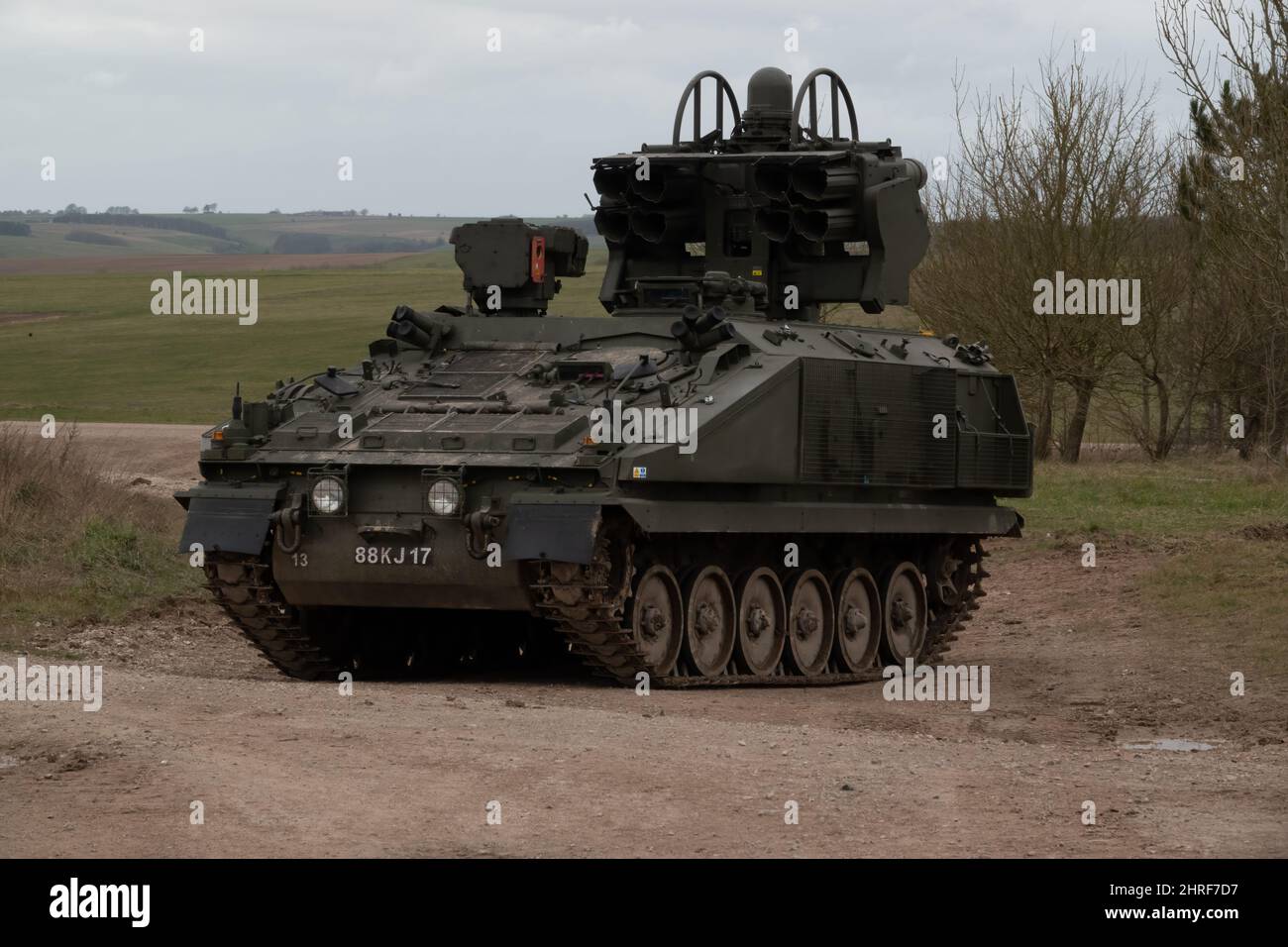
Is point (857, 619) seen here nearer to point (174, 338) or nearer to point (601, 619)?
point (601, 619)

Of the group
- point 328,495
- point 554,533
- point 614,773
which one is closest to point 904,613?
point 554,533

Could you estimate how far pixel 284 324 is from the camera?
78.2 metres

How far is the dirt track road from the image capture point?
344 inches

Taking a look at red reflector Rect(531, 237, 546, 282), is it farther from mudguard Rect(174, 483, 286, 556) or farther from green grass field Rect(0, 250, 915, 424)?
green grass field Rect(0, 250, 915, 424)

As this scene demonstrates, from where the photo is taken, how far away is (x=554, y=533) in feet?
43.8

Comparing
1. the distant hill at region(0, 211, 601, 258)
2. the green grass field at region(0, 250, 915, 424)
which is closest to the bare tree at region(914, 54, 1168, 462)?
the green grass field at region(0, 250, 915, 424)

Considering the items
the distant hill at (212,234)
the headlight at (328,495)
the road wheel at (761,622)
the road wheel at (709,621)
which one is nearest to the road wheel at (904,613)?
the road wheel at (761,622)

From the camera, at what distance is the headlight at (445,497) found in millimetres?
13797

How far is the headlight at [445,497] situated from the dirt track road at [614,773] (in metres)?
1.21

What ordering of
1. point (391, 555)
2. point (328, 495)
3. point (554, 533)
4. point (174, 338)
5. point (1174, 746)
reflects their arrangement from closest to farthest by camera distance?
point (1174, 746), point (554, 533), point (391, 555), point (328, 495), point (174, 338)

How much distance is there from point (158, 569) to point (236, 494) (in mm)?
6451

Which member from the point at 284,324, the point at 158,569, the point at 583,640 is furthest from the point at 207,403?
the point at 583,640

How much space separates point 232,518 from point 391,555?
46.2 inches

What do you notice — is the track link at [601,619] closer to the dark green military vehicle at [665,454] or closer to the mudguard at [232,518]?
the dark green military vehicle at [665,454]
